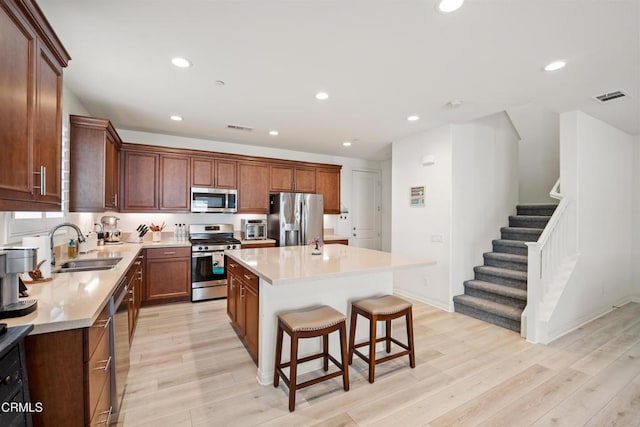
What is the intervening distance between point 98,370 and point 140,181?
3408mm

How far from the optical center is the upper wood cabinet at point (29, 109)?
48.8 inches

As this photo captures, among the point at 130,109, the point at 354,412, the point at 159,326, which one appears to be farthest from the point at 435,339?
the point at 130,109

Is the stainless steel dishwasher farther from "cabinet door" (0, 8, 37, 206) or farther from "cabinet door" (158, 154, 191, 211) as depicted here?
"cabinet door" (158, 154, 191, 211)

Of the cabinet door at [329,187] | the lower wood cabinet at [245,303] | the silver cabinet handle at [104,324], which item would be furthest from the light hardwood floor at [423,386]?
the cabinet door at [329,187]

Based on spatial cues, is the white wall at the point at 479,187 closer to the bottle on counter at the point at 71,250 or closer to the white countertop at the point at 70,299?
the white countertop at the point at 70,299

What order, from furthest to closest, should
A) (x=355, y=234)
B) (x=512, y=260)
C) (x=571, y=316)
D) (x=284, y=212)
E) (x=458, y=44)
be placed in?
(x=355, y=234) → (x=284, y=212) → (x=512, y=260) → (x=571, y=316) → (x=458, y=44)

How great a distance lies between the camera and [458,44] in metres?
2.08

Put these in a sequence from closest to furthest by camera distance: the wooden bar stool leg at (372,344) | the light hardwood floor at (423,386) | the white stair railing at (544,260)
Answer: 1. the light hardwood floor at (423,386)
2. the wooden bar stool leg at (372,344)
3. the white stair railing at (544,260)

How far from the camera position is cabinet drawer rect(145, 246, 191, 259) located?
13.0 ft

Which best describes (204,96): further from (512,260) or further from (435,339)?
(512,260)

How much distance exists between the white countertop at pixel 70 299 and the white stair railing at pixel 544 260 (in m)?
3.78

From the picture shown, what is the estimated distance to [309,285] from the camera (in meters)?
2.39

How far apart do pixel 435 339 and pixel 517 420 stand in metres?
1.21

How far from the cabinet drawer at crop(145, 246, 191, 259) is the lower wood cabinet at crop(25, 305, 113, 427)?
290cm
